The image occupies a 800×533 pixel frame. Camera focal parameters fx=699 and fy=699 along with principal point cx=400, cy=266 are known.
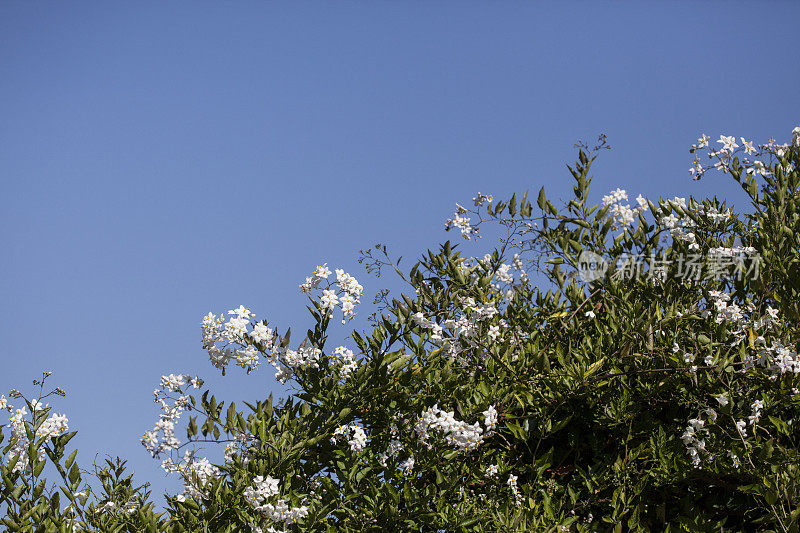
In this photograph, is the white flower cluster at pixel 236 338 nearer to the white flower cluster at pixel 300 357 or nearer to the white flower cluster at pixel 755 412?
the white flower cluster at pixel 300 357

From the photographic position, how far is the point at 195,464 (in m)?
3.63

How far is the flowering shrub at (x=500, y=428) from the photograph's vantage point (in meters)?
3.23

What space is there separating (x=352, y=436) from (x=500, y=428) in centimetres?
76

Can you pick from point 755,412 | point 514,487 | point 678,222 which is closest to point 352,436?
point 514,487

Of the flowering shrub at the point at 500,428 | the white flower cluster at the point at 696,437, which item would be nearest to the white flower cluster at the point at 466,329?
the flowering shrub at the point at 500,428

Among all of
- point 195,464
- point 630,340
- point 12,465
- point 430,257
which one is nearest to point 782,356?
point 630,340

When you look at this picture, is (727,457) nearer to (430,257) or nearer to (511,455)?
(511,455)

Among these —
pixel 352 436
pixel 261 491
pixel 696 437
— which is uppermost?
pixel 352 436

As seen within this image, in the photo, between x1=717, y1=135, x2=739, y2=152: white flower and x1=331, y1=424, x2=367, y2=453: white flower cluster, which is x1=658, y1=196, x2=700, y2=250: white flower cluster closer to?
x1=717, y1=135, x2=739, y2=152: white flower

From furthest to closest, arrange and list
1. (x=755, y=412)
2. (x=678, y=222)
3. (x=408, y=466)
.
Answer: (x=678, y=222), (x=408, y=466), (x=755, y=412)

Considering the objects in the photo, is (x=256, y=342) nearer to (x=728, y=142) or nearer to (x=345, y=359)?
(x=345, y=359)

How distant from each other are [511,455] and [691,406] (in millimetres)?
968

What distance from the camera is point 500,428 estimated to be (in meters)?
3.61

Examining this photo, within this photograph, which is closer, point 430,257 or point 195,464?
point 195,464
